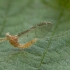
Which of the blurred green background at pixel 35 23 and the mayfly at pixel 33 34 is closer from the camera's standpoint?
the blurred green background at pixel 35 23

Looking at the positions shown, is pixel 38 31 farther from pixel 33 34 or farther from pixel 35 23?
pixel 35 23

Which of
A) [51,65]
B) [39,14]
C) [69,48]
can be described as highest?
[39,14]

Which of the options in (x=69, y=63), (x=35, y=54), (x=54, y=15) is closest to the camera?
(x=69, y=63)

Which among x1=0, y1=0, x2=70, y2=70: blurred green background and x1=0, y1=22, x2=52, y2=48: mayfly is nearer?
x1=0, y1=0, x2=70, y2=70: blurred green background

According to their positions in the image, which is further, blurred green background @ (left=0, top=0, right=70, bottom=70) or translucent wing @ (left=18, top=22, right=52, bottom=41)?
translucent wing @ (left=18, top=22, right=52, bottom=41)

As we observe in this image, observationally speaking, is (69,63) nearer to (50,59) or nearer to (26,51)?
(50,59)

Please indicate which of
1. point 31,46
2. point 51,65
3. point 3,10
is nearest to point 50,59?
point 51,65
